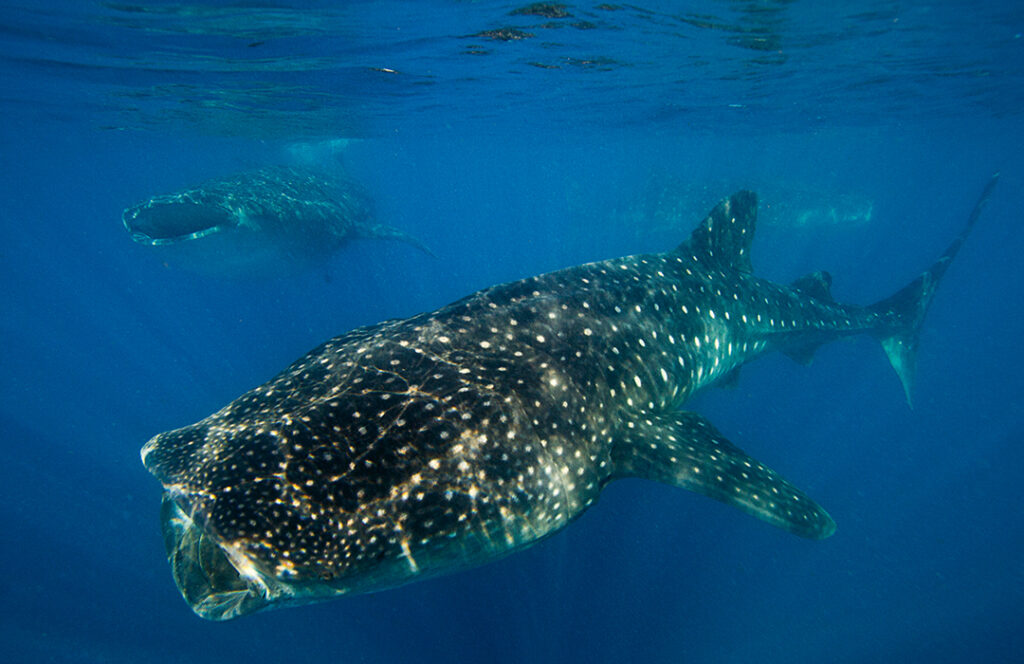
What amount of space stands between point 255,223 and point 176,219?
197 centimetres

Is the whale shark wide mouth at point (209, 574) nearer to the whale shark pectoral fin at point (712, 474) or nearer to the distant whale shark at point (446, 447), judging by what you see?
the distant whale shark at point (446, 447)

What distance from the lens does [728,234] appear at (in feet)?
28.1

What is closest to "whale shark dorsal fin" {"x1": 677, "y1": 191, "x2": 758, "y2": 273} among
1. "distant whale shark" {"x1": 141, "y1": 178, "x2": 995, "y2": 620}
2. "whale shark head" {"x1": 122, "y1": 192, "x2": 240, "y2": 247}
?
"distant whale shark" {"x1": 141, "y1": 178, "x2": 995, "y2": 620}

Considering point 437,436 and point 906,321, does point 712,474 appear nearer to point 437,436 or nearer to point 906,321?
point 437,436

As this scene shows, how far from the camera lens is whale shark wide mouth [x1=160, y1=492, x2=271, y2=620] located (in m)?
3.35

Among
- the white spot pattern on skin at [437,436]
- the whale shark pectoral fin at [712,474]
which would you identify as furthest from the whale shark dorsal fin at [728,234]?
the whale shark pectoral fin at [712,474]

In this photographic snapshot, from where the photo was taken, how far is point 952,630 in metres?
11.3

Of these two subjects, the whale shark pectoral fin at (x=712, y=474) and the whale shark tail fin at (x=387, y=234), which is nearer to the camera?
the whale shark pectoral fin at (x=712, y=474)

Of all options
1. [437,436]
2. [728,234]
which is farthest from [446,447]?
[728,234]

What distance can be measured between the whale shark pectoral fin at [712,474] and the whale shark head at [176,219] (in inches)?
518

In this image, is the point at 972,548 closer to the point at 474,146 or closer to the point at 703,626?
the point at 703,626

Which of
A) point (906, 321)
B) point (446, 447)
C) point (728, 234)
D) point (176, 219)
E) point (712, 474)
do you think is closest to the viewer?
point (446, 447)

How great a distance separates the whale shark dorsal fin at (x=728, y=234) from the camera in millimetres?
8375

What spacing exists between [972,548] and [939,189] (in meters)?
119
